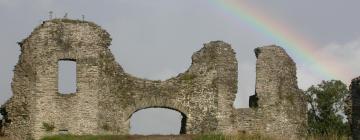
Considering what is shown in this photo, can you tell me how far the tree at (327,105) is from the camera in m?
39.2

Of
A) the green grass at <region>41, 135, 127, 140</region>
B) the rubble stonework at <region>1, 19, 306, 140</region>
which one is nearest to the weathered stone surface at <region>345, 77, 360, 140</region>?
the green grass at <region>41, 135, 127, 140</region>

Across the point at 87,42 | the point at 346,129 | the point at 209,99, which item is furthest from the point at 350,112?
the point at 346,129

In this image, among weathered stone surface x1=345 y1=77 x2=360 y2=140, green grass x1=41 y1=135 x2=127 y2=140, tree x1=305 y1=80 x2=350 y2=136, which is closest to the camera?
weathered stone surface x1=345 y1=77 x2=360 y2=140

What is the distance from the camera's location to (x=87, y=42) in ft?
103

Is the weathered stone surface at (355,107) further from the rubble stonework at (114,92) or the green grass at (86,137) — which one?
the rubble stonework at (114,92)

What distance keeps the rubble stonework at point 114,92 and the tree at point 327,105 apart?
616cm

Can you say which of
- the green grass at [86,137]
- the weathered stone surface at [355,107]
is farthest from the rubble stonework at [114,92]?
the weathered stone surface at [355,107]

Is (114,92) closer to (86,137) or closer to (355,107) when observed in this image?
(86,137)

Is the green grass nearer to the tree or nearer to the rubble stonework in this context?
the rubble stonework

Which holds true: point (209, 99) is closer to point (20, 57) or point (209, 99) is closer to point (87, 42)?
point (87, 42)

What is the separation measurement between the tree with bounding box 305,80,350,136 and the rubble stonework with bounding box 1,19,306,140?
20.2ft

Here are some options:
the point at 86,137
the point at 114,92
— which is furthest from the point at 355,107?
the point at 114,92

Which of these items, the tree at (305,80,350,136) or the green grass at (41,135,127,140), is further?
the tree at (305,80,350,136)

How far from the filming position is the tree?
129ft
